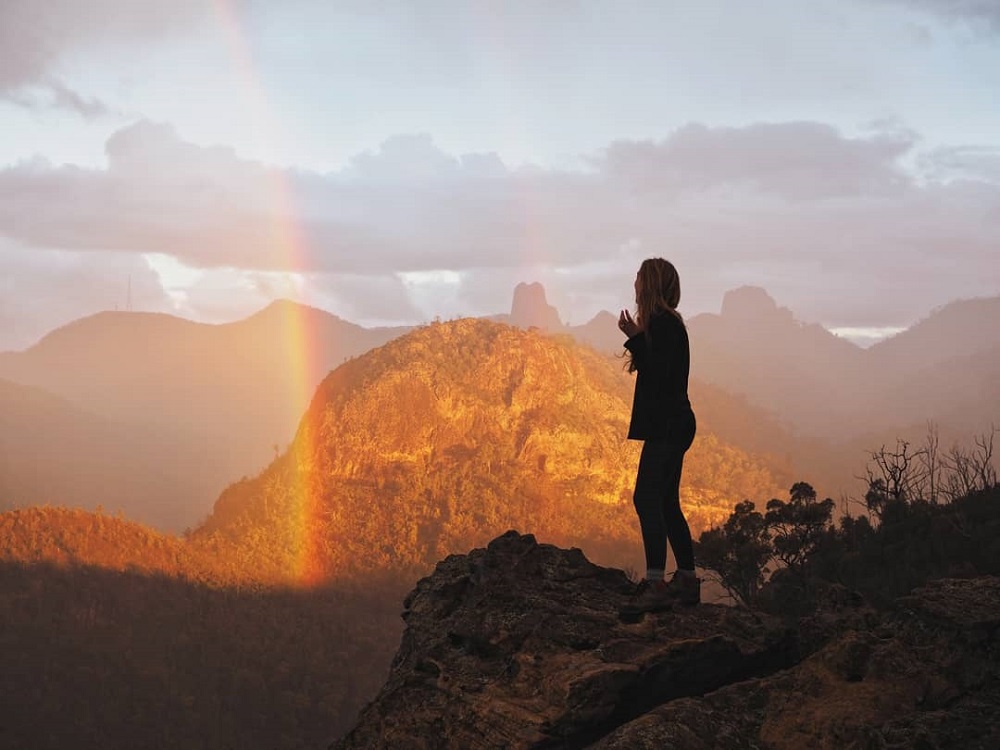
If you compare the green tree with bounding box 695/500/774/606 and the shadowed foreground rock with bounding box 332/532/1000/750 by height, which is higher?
the shadowed foreground rock with bounding box 332/532/1000/750

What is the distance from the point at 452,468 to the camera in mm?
131375

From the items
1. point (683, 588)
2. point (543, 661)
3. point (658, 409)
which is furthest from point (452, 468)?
point (543, 661)

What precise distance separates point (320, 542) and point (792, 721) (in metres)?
111

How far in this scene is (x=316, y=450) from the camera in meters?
129

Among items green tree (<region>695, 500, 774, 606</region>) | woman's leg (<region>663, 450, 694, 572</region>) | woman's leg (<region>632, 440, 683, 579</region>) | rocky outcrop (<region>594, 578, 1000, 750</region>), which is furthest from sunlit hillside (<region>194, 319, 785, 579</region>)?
rocky outcrop (<region>594, 578, 1000, 750</region>)

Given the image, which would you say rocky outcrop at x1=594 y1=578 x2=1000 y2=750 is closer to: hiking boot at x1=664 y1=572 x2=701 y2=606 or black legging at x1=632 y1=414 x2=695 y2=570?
hiking boot at x1=664 y1=572 x2=701 y2=606

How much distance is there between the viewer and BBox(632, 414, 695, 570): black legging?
9258mm

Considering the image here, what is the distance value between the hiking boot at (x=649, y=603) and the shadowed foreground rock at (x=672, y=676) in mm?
89

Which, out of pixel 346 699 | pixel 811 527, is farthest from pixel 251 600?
pixel 811 527

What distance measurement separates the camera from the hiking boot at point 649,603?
9211 mm

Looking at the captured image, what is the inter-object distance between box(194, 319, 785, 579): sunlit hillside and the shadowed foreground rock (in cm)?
9976

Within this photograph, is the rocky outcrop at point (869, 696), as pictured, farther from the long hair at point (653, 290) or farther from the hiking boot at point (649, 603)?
the long hair at point (653, 290)

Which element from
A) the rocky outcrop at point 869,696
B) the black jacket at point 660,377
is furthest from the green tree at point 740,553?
the rocky outcrop at point 869,696

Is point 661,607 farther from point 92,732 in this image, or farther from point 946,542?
point 92,732
